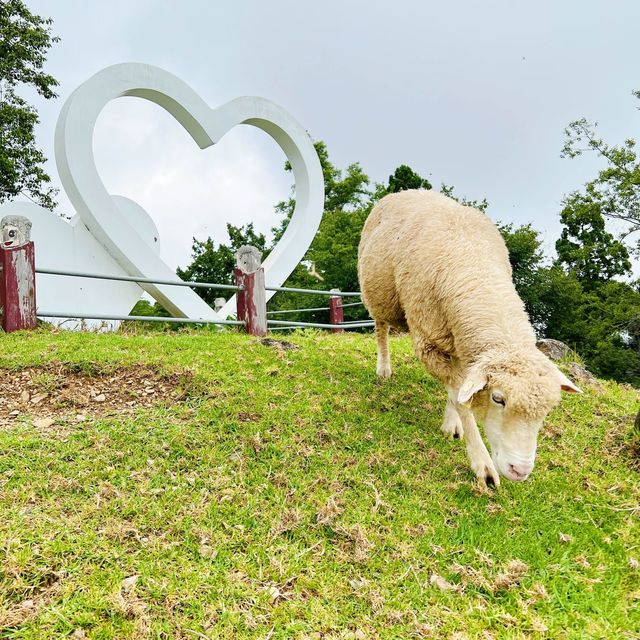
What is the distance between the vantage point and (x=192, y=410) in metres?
4.64

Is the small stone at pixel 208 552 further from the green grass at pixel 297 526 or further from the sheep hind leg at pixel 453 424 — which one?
the sheep hind leg at pixel 453 424

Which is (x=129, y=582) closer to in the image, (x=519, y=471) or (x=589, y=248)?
(x=519, y=471)

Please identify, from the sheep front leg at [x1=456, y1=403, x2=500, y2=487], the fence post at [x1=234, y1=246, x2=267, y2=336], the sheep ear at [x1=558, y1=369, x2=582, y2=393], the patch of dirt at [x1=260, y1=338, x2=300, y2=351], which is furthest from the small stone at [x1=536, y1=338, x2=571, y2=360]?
the sheep ear at [x1=558, y1=369, x2=582, y2=393]

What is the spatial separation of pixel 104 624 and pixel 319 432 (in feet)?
7.67

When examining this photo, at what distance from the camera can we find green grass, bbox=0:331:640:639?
8.41ft

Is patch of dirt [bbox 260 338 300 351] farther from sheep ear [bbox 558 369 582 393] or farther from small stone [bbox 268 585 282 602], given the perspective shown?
small stone [bbox 268 585 282 602]

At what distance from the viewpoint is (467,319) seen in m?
3.82

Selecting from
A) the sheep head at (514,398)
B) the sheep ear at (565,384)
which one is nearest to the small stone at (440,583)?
the sheep head at (514,398)

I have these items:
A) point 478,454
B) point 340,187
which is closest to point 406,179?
point 340,187

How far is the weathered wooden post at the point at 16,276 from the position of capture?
634 cm

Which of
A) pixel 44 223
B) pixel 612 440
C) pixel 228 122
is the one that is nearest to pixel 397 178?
pixel 228 122

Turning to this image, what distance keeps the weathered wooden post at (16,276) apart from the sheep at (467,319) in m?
4.17

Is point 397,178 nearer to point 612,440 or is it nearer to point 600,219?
point 600,219

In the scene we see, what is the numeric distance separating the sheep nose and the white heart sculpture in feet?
22.6
